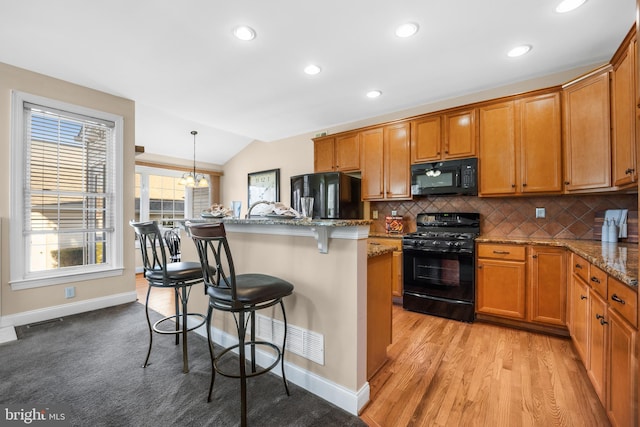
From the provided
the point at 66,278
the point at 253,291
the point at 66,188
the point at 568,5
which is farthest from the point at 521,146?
the point at 66,278

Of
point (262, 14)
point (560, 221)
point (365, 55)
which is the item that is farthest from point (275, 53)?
point (560, 221)

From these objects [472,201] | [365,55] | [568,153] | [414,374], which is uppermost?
[365,55]

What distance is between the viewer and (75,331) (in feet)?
8.81

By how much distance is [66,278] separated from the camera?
3139 mm

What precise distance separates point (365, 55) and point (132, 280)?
12.9 ft

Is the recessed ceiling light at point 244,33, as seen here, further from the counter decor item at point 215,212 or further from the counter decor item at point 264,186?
the counter decor item at point 264,186

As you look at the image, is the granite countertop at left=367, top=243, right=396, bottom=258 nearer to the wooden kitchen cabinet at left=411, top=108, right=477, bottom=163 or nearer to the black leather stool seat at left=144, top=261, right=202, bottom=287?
the black leather stool seat at left=144, top=261, right=202, bottom=287

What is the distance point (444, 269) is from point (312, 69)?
2.63 meters

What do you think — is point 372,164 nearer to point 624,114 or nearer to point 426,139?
point 426,139

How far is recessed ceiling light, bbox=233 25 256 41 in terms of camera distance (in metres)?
2.25

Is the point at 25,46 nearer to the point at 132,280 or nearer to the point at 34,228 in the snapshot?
the point at 34,228

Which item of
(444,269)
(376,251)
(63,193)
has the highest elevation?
(63,193)

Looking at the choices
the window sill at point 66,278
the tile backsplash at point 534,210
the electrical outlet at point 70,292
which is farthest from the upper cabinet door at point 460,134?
the electrical outlet at point 70,292

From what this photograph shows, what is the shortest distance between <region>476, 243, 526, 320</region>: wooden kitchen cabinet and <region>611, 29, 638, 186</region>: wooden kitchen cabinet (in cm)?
97
